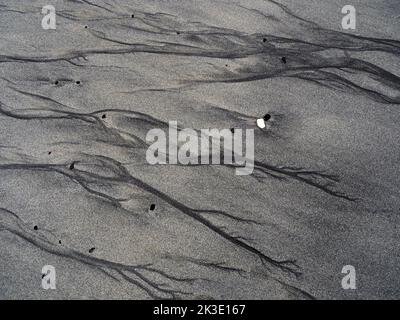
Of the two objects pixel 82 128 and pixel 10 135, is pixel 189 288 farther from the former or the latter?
pixel 10 135

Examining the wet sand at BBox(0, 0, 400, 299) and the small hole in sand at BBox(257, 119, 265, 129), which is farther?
the small hole in sand at BBox(257, 119, 265, 129)

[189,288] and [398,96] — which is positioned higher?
[398,96]

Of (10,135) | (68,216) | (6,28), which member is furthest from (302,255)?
(6,28)

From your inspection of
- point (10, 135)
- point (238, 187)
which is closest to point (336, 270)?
point (238, 187)

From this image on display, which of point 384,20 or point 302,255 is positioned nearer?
point 302,255

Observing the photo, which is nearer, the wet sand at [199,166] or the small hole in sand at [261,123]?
the wet sand at [199,166]

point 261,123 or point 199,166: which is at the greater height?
point 261,123
